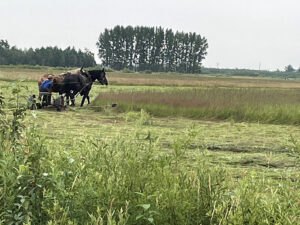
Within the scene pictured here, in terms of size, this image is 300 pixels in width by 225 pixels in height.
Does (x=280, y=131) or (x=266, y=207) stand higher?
(x=266, y=207)

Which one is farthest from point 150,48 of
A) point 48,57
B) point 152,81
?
point 152,81

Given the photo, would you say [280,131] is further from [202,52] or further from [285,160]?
[202,52]

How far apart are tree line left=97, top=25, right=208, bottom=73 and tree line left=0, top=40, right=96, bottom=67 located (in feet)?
37.5

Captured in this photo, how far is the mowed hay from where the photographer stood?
1176cm

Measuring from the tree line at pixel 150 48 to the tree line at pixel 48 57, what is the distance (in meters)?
11.4

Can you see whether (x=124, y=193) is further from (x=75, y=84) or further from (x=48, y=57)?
(x=48, y=57)

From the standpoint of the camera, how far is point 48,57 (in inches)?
2867

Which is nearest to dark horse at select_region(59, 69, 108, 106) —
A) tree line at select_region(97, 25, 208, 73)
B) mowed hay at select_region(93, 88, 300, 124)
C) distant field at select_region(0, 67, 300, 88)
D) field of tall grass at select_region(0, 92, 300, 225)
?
mowed hay at select_region(93, 88, 300, 124)

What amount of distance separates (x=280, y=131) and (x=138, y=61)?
3067 inches

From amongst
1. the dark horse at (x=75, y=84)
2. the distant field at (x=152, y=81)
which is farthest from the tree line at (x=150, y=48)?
the dark horse at (x=75, y=84)

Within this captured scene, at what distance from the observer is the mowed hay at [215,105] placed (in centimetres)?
1176

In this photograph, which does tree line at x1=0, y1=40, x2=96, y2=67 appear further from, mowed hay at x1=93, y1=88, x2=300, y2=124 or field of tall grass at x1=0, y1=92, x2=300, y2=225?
field of tall grass at x1=0, y1=92, x2=300, y2=225

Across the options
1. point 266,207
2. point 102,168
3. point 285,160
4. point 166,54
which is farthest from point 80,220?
point 166,54

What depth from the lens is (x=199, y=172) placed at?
9.29 ft
